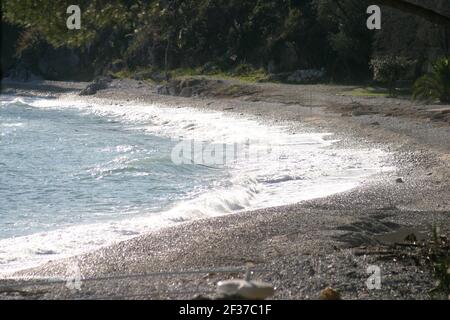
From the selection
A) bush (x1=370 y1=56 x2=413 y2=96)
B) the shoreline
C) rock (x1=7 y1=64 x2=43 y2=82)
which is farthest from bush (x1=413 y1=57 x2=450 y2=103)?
rock (x1=7 y1=64 x2=43 y2=82)

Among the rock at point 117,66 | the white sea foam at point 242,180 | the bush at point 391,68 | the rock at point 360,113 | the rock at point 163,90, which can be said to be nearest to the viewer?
the white sea foam at point 242,180

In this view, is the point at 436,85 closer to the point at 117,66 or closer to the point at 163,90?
the point at 163,90

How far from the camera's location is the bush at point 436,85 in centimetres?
2878

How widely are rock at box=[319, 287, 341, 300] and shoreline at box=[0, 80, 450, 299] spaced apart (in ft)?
0.98

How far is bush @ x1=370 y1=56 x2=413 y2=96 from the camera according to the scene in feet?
108

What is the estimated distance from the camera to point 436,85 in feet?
95.9

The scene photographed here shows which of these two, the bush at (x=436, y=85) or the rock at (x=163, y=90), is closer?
the bush at (x=436, y=85)

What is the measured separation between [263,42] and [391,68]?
15739mm

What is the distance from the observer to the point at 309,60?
43.7m

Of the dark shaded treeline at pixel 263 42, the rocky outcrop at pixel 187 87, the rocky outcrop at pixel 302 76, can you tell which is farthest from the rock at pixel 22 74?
the rocky outcrop at pixel 302 76

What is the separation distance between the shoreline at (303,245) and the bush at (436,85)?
29.1 ft

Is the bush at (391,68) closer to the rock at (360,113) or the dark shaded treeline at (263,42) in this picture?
the dark shaded treeline at (263,42)

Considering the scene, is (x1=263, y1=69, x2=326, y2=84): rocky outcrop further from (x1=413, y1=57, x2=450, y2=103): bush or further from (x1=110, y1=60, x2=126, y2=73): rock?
(x1=110, y1=60, x2=126, y2=73): rock

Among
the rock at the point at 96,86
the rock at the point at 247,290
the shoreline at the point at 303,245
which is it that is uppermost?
the rock at the point at 247,290
